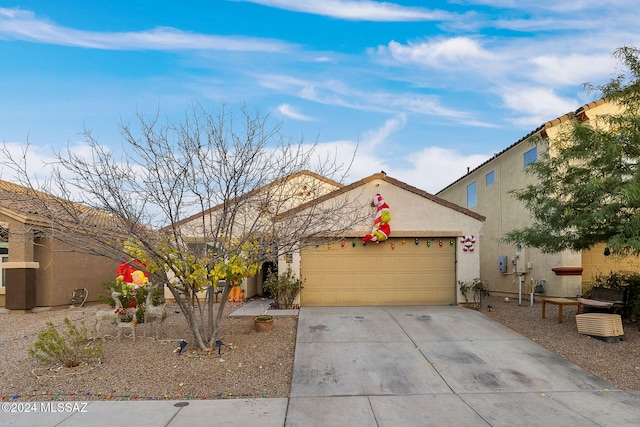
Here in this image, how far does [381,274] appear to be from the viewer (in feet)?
42.9

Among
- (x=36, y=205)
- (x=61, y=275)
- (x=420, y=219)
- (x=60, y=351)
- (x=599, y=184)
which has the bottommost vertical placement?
(x=60, y=351)

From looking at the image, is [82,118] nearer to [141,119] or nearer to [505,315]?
[141,119]

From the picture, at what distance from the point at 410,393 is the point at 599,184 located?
17.5 ft

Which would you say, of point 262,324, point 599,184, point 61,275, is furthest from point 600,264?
point 61,275

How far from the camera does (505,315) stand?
11766 mm

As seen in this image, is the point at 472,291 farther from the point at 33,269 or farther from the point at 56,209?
the point at 33,269

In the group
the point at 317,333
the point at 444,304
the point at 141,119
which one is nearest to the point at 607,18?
the point at 444,304

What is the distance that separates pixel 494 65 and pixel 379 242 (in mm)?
5922

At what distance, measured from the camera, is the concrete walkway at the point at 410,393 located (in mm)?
5281

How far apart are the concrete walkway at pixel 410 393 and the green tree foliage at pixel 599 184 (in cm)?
260

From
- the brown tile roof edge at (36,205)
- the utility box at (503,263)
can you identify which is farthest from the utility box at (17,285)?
the utility box at (503,263)

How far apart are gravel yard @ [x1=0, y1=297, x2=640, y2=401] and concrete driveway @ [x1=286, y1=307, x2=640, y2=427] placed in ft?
1.31

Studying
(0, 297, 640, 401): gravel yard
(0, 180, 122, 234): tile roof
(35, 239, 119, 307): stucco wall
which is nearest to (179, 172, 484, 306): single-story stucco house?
(0, 297, 640, 401): gravel yard

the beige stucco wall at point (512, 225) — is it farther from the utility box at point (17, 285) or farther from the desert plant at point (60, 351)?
the utility box at point (17, 285)
